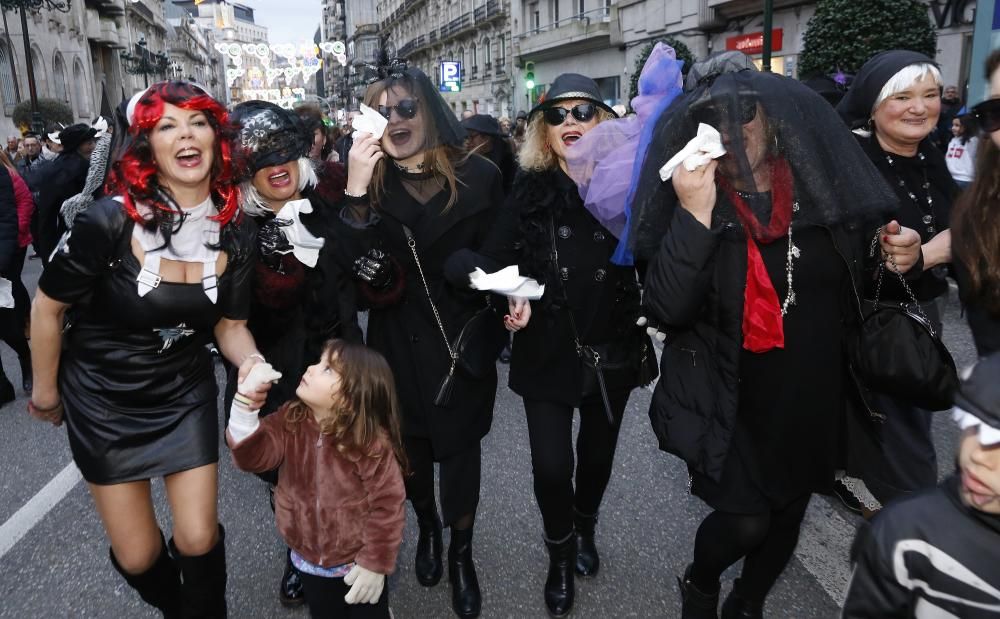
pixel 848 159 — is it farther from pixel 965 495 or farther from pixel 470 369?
pixel 470 369

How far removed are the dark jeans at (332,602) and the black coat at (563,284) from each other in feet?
3.18

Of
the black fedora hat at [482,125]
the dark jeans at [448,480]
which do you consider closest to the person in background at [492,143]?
→ the black fedora hat at [482,125]

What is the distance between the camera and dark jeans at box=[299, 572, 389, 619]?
92.1 inches

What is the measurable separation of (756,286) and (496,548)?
6.29 ft

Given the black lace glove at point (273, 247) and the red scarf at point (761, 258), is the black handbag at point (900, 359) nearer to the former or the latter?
the red scarf at point (761, 258)

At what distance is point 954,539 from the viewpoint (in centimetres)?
146

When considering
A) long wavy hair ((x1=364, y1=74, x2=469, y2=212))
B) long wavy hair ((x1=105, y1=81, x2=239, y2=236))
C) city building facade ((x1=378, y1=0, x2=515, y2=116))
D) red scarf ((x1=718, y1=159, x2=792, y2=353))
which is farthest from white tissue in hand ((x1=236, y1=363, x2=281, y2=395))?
city building facade ((x1=378, y1=0, x2=515, y2=116))

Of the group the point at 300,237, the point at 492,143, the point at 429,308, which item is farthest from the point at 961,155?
the point at 300,237

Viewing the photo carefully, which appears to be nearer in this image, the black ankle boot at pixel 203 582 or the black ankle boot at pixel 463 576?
the black ankle boot at pixel 203 582

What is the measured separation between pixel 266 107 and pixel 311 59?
5191 cm

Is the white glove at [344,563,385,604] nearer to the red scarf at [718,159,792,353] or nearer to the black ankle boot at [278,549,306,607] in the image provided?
the black ankle boot at [278,549,306,607]

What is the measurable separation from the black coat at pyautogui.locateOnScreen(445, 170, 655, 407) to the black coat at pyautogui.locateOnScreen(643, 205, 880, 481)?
48cm

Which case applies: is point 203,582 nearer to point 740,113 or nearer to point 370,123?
point 370,123

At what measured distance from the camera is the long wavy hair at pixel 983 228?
7.23 feet
